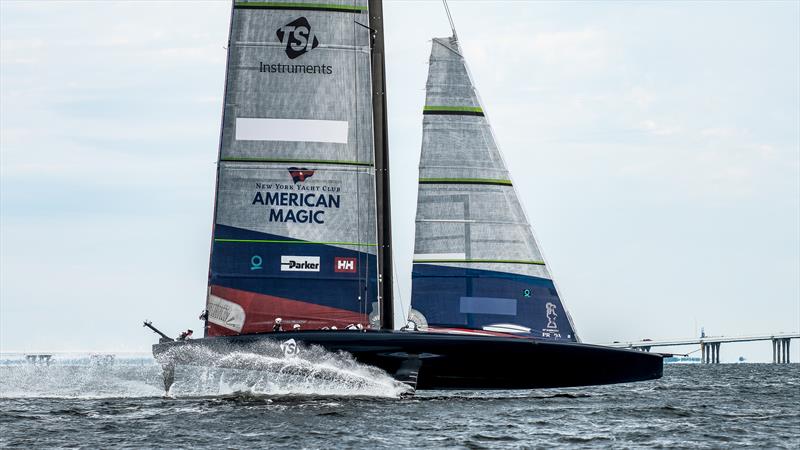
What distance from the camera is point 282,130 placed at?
28734 millimetres

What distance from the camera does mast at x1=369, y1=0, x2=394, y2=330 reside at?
29203 mm

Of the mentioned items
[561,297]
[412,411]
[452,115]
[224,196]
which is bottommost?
[412,411]

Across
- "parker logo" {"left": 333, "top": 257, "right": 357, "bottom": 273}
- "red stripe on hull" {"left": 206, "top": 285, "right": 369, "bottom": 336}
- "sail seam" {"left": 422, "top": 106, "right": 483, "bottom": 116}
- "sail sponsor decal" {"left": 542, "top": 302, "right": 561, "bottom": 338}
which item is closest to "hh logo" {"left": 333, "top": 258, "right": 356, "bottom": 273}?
"parker logo" {"left": 333, "top": 257, "right": 357, "bottom": 273}

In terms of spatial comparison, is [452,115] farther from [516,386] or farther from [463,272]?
[516,386]

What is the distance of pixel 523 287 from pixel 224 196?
23.4ft

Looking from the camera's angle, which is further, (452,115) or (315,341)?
(452,115)

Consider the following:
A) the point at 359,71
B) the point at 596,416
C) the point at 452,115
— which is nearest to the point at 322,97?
the point at 359,71

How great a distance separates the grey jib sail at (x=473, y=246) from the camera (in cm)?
2906

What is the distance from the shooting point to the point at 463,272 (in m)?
29.0

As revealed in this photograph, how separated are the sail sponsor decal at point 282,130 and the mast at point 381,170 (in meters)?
1.32

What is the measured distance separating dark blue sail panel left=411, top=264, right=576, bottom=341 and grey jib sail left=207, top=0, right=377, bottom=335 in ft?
4.26

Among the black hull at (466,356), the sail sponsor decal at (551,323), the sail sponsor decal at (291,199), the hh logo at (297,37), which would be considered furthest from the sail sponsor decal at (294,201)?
the sail sponsor decal at (551,323)

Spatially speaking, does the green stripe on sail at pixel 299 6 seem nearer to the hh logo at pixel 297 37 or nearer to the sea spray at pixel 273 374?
the hh logo at pixel 297 37

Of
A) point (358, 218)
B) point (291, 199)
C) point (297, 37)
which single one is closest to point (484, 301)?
point (358, 218)
